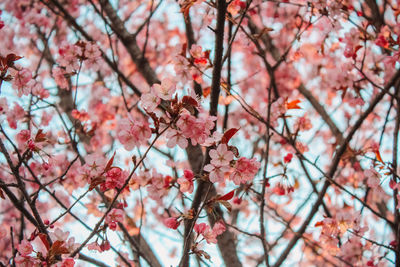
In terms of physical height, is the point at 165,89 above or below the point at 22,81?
below

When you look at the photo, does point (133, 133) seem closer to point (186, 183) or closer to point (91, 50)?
point (186, 183)

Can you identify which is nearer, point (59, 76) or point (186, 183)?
point (186, 183)

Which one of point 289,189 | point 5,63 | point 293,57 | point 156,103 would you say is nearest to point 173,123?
point 156,103

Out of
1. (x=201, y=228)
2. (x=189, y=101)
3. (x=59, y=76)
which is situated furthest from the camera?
(x=59, y=76)

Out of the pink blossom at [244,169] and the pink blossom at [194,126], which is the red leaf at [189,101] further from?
the pink blossom at [244,169]

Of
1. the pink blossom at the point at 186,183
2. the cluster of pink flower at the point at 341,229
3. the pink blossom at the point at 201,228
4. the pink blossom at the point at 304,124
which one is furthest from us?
the pink blossom at the point at 304,124

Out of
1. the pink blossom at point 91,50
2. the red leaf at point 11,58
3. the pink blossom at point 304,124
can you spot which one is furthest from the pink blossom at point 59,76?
the pink blossom at point 304,124

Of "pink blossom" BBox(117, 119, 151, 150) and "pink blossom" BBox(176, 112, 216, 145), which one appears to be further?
"pink blossom" BBox(117, 119, 151, 150)

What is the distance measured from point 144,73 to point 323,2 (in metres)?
1.40

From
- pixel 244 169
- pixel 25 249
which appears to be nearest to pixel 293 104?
pixel 244 169

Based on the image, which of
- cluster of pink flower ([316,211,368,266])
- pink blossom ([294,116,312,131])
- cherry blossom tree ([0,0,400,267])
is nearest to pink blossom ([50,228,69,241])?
cherry blossom tree ([0,0,400,267])

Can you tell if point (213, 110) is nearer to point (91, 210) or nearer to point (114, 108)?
point (91, 210)

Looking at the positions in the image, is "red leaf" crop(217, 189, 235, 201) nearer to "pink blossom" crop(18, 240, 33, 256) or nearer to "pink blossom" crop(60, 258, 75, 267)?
"pink blossom" crop(60, 258, 75, 267)

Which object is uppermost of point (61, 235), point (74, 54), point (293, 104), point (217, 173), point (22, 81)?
point (74, 54)
